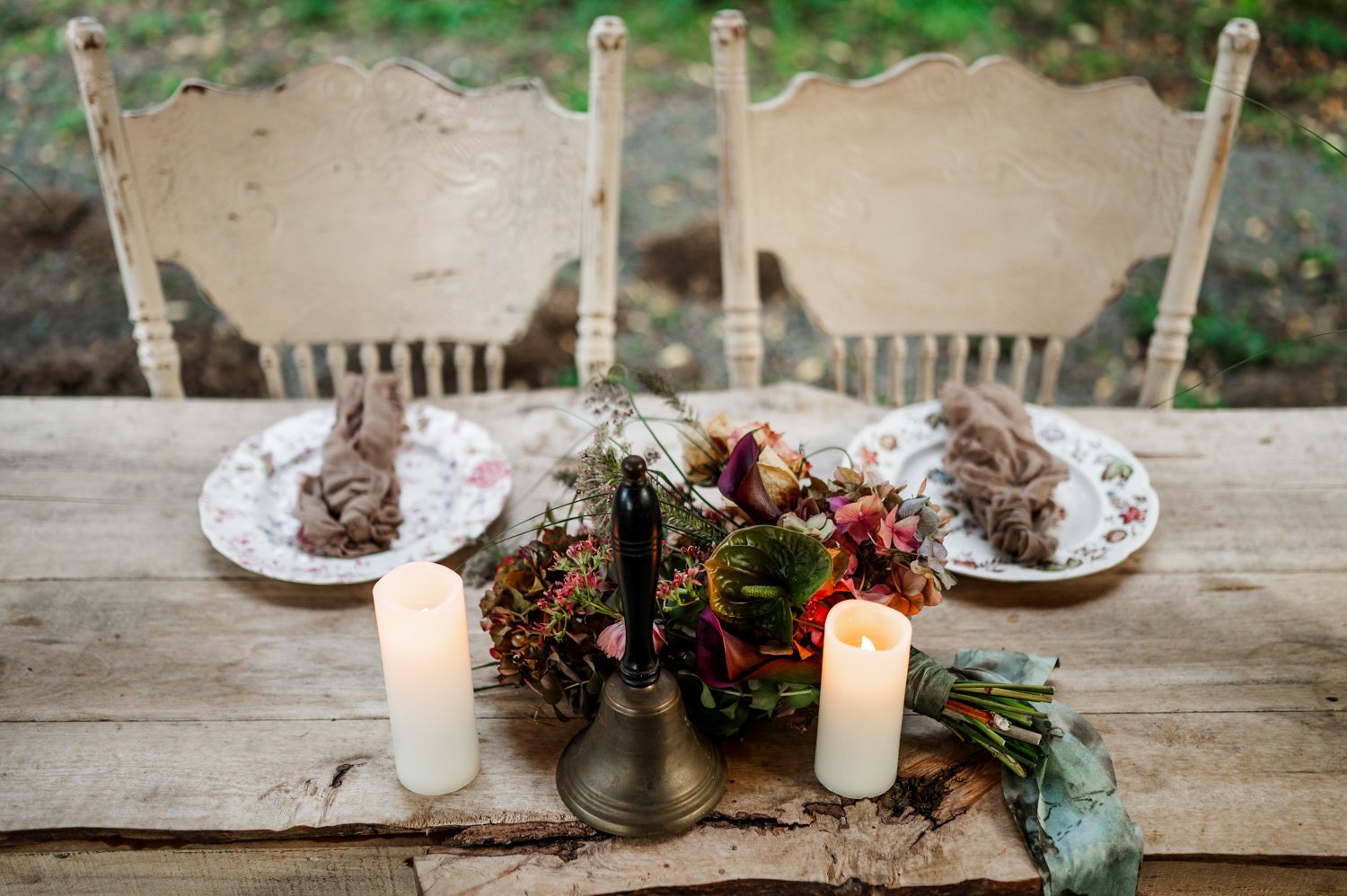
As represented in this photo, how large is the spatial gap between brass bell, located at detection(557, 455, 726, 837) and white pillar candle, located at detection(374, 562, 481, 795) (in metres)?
0.08

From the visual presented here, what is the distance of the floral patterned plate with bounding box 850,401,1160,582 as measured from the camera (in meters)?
0.98

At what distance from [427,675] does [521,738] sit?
0.13m

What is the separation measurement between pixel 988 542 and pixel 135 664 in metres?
0.77

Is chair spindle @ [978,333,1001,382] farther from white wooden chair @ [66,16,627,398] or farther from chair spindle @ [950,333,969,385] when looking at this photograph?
white wooden chair @ [66,16,627,398]

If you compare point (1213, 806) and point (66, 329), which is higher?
point (1213, 806)

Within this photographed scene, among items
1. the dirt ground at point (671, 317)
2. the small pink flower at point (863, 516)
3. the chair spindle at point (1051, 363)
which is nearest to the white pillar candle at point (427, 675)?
the small pink flower at point (863, 516)

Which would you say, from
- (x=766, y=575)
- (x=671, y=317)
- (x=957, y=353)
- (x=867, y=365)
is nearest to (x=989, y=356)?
(x=957, y=353)

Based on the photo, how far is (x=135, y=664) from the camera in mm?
884

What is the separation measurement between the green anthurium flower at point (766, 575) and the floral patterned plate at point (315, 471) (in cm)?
38

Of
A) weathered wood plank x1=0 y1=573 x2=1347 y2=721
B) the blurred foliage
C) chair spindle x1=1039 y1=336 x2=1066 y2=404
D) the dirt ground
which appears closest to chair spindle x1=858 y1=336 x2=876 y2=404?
chair spindle x1=1039 y1=336 x2=1066 y2=404

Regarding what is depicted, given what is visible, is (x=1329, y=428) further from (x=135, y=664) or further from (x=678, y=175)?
(x=678, y=175)

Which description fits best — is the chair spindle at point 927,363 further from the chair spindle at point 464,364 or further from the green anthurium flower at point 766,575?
the green anthurium flower at point 766,575

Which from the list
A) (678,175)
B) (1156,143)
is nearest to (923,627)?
(1156,143)

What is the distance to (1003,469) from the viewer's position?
1.05m
